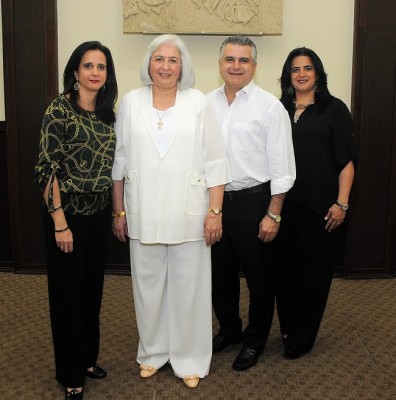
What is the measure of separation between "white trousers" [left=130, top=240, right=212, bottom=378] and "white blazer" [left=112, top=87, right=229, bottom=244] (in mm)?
123

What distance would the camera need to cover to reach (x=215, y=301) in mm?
2764

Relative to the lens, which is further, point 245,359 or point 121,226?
point 245,359

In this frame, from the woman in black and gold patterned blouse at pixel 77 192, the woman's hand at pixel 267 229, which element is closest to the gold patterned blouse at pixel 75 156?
the woman in black and gold patterned blouse at pixel 77 192

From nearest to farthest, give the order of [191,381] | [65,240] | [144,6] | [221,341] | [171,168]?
[65,240] → [171,168] → [191,381] → [221,341] → [144,6]

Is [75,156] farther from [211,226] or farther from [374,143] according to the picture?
[374,143]

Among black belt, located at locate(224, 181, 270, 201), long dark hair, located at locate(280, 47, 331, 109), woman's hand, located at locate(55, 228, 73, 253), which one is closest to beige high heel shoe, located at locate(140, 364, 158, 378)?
woman's hand, located at locate(55, 228, 73, 253)

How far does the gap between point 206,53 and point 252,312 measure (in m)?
2.11

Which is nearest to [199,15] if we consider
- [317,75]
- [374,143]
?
[317,75]

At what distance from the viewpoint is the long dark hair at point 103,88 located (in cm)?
216

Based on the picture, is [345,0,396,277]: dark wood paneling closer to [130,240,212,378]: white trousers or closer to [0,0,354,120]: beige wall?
[0,0,354,120]: beige wall

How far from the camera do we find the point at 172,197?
2.24 metres

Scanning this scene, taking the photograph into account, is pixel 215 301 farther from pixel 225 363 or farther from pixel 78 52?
pixel 78 52

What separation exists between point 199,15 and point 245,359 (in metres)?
2.45

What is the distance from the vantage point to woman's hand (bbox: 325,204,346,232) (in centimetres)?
259
